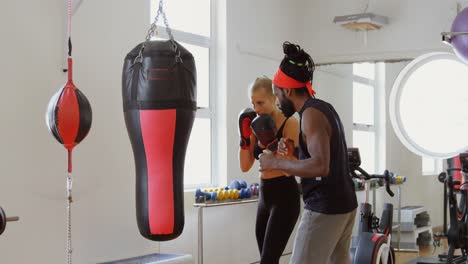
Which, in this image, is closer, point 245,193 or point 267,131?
point 267,131

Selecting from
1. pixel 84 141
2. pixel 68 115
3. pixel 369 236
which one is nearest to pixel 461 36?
pixel 369 236

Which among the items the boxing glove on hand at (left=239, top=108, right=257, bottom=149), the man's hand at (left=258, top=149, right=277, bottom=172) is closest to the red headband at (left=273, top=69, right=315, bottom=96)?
the man's hand at (left=258, top=149, right=277, bottom=172)

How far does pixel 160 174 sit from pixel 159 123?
0.76 ft

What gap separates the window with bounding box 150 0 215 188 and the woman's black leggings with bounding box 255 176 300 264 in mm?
1921

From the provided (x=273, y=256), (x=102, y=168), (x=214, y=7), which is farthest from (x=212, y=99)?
(x=273, y=256)

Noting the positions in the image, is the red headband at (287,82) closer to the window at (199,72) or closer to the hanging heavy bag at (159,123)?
the hanging heavy bag at (159,123)

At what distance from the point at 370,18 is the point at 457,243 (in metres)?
2.26

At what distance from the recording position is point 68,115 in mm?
3131

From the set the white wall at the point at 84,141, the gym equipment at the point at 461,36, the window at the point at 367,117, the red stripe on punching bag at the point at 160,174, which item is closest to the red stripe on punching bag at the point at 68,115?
the red stripe on punching bag at the point at 160,174

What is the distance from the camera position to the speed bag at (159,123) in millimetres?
2854

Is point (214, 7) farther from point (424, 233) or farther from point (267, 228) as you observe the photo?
point (424, 233)

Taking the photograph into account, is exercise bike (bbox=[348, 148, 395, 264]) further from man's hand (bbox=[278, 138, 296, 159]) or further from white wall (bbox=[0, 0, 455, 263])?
white wall (bbox=[0, 0, 455, 263])

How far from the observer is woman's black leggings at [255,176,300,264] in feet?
11.1

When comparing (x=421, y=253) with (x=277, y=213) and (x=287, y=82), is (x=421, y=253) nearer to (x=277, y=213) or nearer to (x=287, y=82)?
(x=277, y=213)
